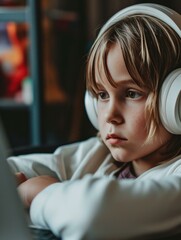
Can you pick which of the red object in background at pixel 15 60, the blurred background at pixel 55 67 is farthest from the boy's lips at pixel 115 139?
the red object in background at pixel 15 60

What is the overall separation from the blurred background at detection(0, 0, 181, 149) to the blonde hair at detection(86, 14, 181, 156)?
1.37 metres

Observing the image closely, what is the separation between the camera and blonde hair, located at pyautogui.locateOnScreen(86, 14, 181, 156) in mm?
935

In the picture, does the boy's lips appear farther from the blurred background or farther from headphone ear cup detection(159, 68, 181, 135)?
the blurred background

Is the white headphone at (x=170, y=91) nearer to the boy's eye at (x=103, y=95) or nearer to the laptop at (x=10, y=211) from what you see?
the boy's eye at (x=103, y=95)

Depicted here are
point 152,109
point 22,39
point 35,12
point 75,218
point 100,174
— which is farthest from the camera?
point 22,39

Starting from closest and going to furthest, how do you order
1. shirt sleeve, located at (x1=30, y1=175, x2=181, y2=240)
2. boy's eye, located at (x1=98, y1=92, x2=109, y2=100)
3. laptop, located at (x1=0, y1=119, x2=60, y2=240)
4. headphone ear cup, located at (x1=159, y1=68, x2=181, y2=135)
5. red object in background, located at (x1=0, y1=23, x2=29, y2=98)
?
laptop, located at (x1=0, y1=119, x2=60, y2=240)
shirt sleeve, located at (x1=30, y1=175, x2=181, y2=240)
headphone ear cup, located at (x1=159, y1=68, x2=181, y2=135)
boy's eye, located at (x1=98, y1=92, x2=109, y2=100)
red object in background, located at (x1=0, y1=23, x2=29, y2=98)

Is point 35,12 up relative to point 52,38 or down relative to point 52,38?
up

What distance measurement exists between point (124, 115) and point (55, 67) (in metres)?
1.66

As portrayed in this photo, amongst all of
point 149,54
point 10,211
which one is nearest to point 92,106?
point 149,54

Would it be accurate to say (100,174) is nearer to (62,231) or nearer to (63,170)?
(63,170)

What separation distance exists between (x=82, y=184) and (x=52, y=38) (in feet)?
5.97

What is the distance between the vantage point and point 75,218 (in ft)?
2.42

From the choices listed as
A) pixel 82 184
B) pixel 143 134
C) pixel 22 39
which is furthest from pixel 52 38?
pixel 82 184

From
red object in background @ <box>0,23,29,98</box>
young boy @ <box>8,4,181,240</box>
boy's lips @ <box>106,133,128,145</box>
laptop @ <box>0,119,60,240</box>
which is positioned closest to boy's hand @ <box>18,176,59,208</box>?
young boy @ <box>8,4,181,240</box>
